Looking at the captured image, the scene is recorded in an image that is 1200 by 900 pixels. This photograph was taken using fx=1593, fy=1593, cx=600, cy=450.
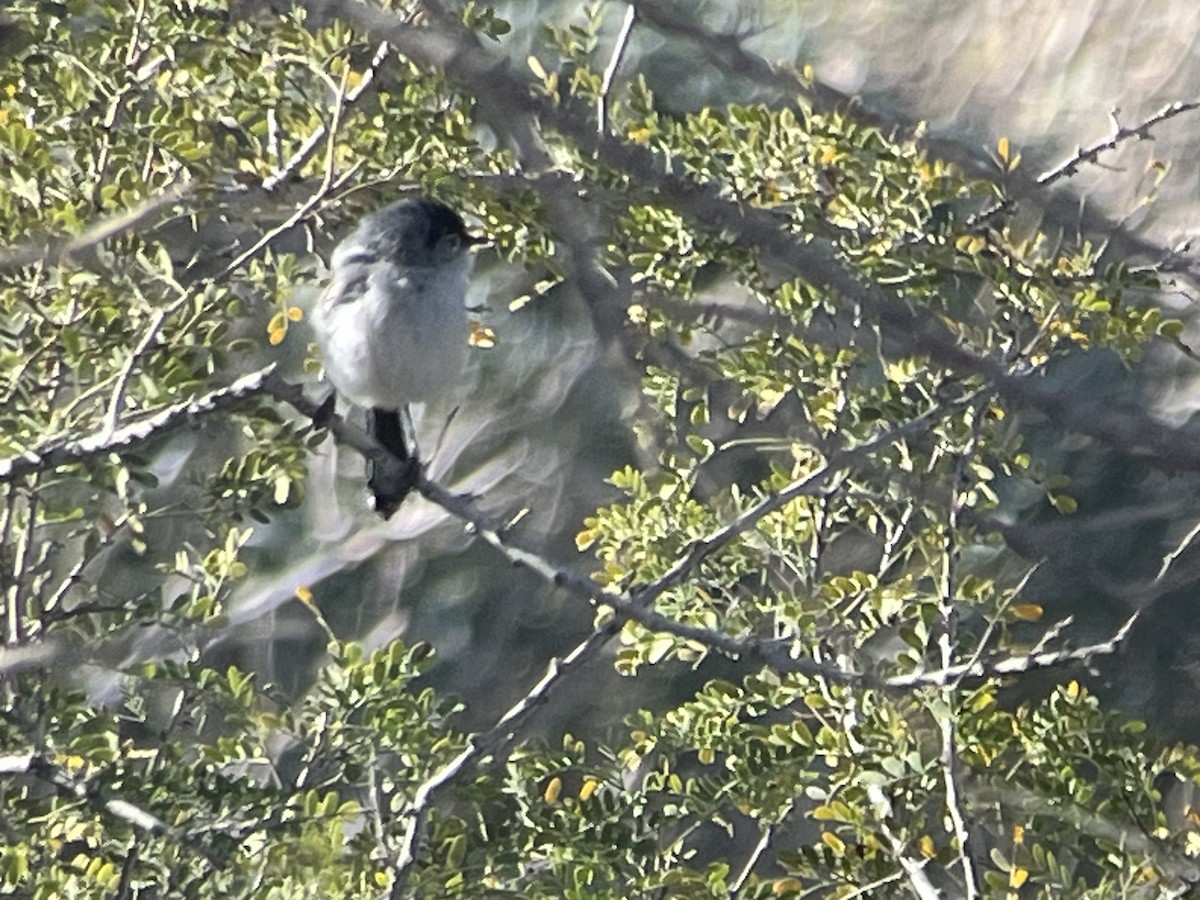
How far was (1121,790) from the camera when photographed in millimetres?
2457

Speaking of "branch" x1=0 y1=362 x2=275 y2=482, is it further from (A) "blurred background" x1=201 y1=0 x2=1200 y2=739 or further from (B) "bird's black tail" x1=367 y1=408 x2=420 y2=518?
(A) "blurred background" x1=201 y1=0 x2=1200 y2=739

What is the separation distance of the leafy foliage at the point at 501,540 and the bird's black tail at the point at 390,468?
1.20 ft

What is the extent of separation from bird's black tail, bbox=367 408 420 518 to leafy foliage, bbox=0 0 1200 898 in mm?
364

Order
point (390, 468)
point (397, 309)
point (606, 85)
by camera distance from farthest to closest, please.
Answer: point (397, 309) < point (390, 468) < point (606, 85)

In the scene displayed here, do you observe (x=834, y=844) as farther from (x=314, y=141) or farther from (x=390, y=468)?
(x=314, y=141)

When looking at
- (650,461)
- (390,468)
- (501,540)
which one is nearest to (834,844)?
(501,540)

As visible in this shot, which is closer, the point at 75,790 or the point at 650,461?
the point at 75,790

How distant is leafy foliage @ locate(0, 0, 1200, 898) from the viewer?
93.3 inches

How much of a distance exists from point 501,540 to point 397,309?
0.96m

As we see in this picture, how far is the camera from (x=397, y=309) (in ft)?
10.5

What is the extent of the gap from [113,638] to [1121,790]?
1627 millimetres

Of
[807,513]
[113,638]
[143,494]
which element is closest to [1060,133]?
[807,513]

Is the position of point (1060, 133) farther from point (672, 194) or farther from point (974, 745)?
point (974, 745)

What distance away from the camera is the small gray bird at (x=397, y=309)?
3.14m
